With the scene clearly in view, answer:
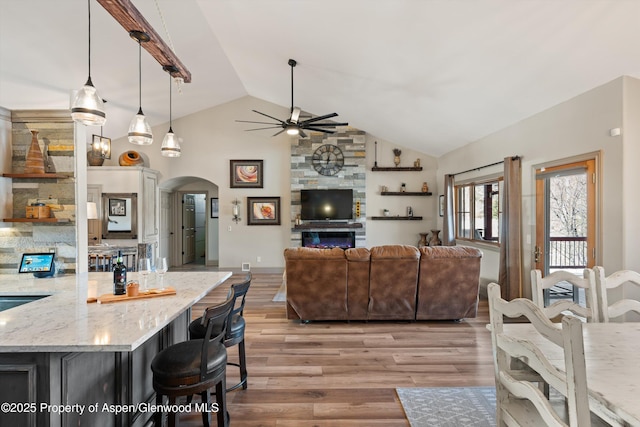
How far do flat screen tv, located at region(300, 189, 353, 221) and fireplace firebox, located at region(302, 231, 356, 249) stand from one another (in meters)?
0.38

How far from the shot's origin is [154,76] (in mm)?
5324

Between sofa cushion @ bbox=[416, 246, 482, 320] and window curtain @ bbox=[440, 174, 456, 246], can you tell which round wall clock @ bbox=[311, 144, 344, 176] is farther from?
sofa cushion @ bbox=[416, 246, 482, 320]

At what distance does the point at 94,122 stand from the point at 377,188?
638cm

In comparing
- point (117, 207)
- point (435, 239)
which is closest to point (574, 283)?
point (435, 239)

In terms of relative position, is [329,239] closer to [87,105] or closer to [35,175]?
[35,175]

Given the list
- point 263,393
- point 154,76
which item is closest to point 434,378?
point 263,393

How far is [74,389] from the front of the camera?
4.91 feet

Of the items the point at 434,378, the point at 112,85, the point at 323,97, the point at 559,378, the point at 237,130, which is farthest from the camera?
the point at 237,130

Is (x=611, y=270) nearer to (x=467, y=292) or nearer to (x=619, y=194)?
(x=619, y=194)

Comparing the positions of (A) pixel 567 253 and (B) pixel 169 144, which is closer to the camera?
(B) pixel 169 144

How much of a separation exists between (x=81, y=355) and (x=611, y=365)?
2.37 meters

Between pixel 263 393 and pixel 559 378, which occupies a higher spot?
pixel 559 378

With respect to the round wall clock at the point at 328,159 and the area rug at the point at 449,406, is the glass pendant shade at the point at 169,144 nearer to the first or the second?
the area rug at the point at 449,406

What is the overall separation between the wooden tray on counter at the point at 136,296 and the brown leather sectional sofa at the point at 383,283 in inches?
73.0
